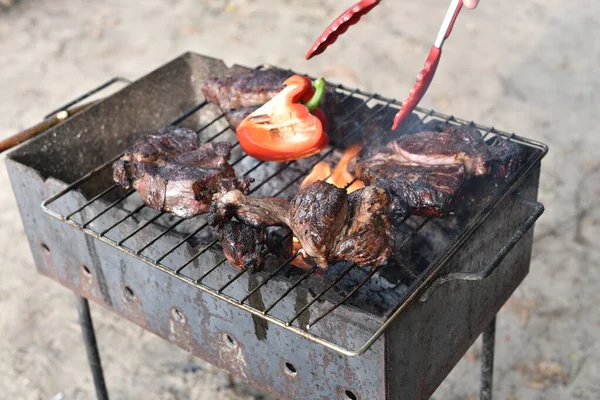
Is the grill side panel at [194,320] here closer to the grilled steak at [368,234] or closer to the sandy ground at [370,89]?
the grilled steak at [368,234]

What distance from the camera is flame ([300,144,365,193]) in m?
3.32

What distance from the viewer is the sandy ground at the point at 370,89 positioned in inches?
174

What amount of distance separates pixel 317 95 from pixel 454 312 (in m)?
1.14

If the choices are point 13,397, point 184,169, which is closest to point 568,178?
point 184,169

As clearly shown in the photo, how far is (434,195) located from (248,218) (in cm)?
70

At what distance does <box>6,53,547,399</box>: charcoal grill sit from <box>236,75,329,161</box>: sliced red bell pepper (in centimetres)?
12

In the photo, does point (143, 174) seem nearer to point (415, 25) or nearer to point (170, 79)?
point (170, 79)

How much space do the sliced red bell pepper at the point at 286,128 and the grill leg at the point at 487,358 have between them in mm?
1251

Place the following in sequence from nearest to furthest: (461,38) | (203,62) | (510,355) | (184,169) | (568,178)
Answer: (184,169)
(203,62)
(510,355)
(568,178)
(461,38)

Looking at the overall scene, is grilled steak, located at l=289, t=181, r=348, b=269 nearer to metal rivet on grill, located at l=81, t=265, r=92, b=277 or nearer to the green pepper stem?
the green pepper stem

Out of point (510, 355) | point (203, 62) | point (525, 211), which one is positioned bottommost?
point (510, 355)

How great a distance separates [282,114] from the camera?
320 cm

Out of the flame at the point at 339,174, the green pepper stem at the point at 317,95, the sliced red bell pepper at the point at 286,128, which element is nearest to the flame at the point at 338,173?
the flame at the point at 339,174

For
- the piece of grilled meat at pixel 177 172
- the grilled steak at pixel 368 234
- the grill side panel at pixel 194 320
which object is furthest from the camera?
the piece of grilled meat at pixel 177 172
